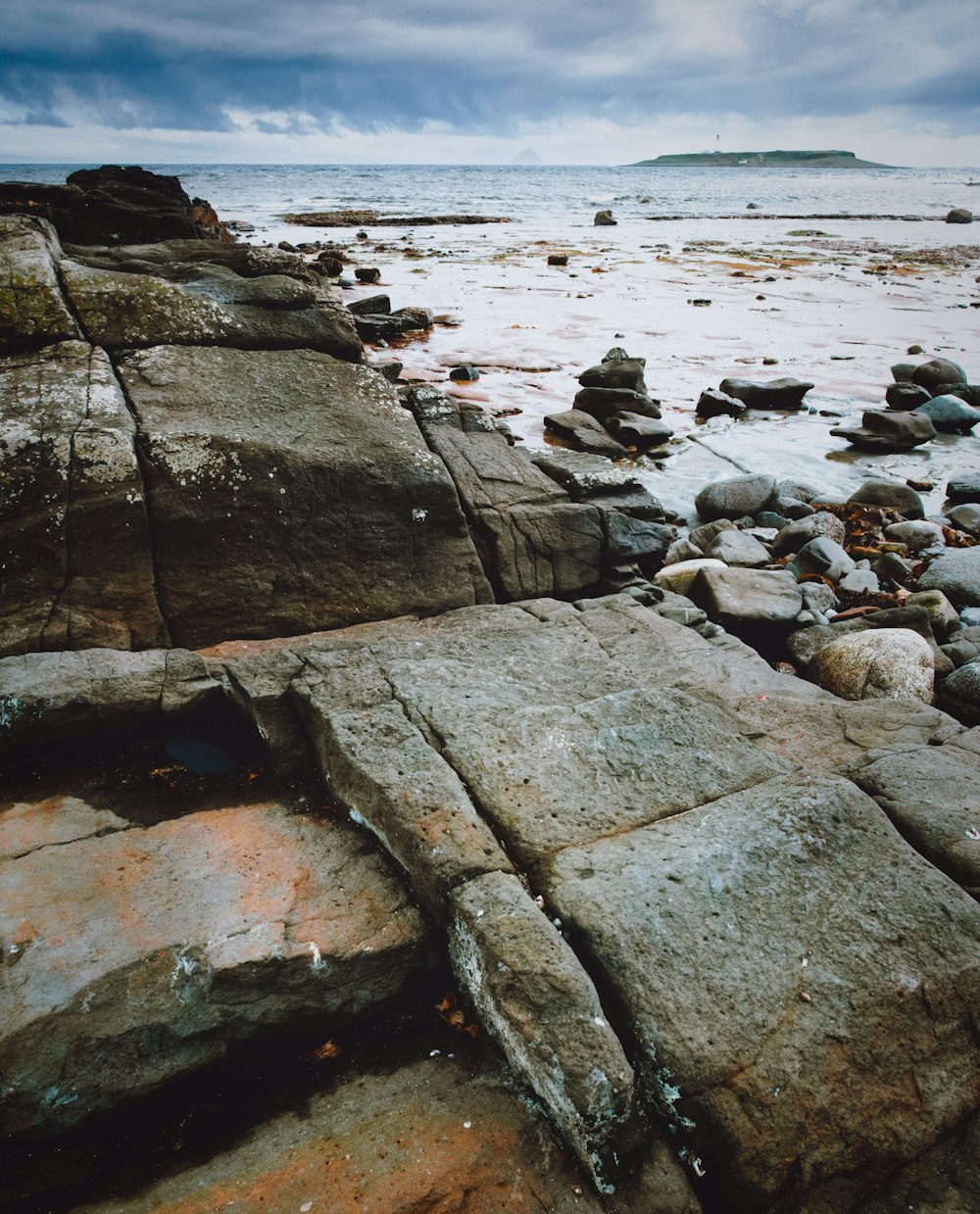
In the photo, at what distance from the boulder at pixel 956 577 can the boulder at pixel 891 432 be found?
2.73 metres

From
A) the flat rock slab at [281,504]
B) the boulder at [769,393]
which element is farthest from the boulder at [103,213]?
the boulder at [769,393]

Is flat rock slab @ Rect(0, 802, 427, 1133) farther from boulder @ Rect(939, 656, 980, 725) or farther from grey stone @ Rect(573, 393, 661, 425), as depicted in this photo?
grey stone @ Rect(573, 393, 661, 425)

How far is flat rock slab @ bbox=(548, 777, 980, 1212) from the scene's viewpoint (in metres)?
1.78

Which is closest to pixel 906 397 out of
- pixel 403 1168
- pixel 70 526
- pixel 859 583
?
pixel 859 583

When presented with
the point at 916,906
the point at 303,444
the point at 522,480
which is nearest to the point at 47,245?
the point at 303,444

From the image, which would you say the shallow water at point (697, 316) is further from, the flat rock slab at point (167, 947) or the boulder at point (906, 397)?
the flat rock slab at point (167, 947)

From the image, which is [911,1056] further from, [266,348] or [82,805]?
[266,348]

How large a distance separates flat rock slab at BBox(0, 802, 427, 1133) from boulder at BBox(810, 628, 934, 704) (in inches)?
112

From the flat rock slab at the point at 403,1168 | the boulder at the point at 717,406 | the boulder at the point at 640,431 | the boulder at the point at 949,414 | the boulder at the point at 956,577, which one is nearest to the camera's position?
the flat rock slab at the point at 403,1168

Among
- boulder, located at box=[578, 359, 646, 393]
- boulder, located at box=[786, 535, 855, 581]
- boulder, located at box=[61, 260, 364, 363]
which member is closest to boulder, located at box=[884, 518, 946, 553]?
boulder, located at box=[786, 535, 855, 581]

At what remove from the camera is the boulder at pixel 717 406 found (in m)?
8.48

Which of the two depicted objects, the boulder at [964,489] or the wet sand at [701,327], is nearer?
the boulder at [964,489]

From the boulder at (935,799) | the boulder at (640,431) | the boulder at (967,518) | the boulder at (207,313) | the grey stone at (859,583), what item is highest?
the boulder at (207,313)

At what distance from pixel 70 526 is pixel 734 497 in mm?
5132
